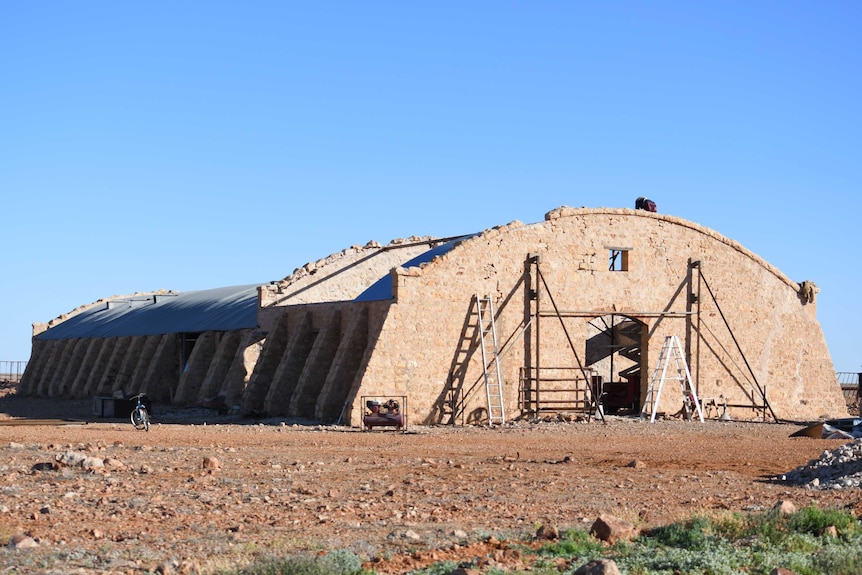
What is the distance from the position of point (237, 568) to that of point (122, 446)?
447 inches

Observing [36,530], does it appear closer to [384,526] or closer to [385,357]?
[384,526]

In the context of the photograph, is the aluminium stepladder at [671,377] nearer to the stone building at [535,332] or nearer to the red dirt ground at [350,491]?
the stone building at [535,332]

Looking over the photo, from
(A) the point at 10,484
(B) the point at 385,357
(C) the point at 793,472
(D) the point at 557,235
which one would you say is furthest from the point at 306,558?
(D) the point at 557,235

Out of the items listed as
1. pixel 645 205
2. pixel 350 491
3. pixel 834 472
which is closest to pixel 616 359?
pixel 645 205

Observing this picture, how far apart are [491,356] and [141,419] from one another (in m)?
8.69

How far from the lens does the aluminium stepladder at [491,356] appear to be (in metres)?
28.6

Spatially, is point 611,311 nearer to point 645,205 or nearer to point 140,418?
point 645,205

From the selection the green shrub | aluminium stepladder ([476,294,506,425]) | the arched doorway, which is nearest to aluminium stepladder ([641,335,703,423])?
the arched doorway

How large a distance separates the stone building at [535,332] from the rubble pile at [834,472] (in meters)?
12.6

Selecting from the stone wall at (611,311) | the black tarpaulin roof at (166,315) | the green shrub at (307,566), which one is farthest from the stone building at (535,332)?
the green shrub at (307,566)

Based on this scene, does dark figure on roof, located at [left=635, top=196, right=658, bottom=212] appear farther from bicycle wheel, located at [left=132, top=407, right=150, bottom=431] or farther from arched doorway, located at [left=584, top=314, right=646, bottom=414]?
bicycle wheel, located at [left=132, top=407, right=150, bottom=431]

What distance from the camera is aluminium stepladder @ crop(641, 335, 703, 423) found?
98.7 ft

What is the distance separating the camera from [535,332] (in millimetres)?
29406

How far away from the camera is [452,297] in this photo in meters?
28.4
